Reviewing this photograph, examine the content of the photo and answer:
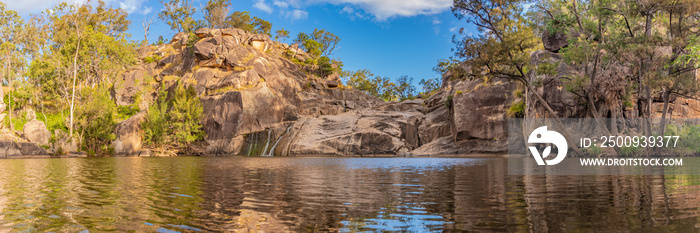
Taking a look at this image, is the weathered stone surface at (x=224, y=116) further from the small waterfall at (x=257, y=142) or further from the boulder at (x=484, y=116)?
the boulder at (x=484, y=116)

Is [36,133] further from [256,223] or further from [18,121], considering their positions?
[256,223]

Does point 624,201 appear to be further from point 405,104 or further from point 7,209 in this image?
point 405,104

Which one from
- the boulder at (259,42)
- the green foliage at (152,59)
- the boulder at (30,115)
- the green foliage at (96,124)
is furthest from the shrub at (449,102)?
the boulder at (30,115)

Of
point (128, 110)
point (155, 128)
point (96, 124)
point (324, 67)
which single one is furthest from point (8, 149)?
point (324, 67)

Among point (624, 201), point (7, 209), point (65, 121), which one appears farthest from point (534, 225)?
point (65, 121)

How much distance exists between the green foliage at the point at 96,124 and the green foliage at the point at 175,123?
4438 mm

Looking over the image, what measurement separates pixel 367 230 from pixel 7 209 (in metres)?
6.87

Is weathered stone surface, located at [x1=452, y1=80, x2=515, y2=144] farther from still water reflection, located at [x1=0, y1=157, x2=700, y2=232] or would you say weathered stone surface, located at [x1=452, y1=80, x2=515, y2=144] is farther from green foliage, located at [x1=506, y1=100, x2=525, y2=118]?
still water reflection, located at [x1=0, y1=157, x2=700, y2=232]

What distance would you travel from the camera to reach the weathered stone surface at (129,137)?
188 ft

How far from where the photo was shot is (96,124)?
54594 millimetres

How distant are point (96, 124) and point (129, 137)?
184 inches

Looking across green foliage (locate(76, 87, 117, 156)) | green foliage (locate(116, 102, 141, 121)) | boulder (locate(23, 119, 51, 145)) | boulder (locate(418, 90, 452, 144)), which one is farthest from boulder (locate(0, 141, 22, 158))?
boulder (locate(418, 90, 452, 144))

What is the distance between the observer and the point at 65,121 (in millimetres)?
58250

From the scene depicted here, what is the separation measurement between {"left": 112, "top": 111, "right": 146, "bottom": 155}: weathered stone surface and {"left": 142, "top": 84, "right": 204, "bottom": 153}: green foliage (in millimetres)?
1222
